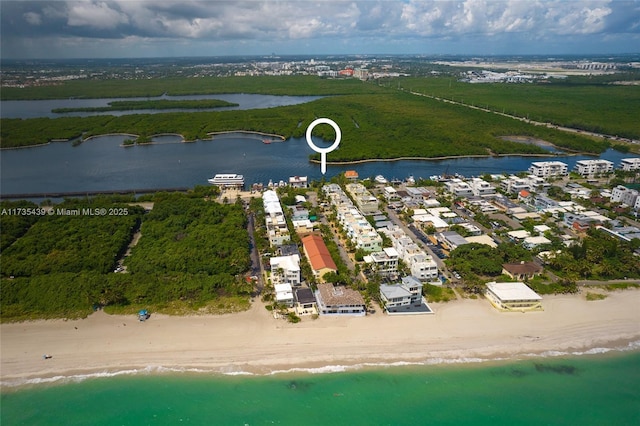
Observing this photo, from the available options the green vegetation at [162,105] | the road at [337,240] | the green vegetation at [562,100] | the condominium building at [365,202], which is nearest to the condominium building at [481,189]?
the condominium building at [365,202]

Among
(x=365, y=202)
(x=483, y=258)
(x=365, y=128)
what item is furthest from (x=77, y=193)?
(x=365, y=128)

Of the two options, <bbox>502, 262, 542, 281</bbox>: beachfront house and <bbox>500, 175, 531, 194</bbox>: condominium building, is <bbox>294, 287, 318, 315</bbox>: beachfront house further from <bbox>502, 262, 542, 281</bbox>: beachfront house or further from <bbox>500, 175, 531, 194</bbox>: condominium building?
<bbox>500, 175, 531, 194</bbox>: condominium building

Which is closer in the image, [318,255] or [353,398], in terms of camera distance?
[353,398]

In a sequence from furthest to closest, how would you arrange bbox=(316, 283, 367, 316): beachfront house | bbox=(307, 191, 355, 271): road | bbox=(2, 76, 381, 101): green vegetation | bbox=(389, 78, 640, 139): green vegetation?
bbox=(2, 76, 381, 101): green vegetation
bbox=(389, 78, 640, 139): green vegetation
bbox=(307, 191, 355, 271): road
bbox=(316, 283, 367, 316): beachfront house

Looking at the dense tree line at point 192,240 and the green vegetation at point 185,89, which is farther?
the green vegetation at point 185,89

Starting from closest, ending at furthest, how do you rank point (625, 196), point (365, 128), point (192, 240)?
1. point (192, 240)
2. point (625, 196)
3. point (365, 128)

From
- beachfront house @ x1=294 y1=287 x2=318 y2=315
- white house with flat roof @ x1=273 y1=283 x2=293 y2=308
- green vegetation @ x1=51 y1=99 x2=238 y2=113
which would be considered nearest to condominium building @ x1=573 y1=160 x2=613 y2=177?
beachfront house @ x1=294 y1=287 x2=318 y2=315

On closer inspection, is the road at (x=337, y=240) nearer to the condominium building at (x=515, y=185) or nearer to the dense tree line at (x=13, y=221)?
the condominium building at (x=515, y=185)

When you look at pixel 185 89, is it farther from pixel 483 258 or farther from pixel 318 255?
pixel 483 258
